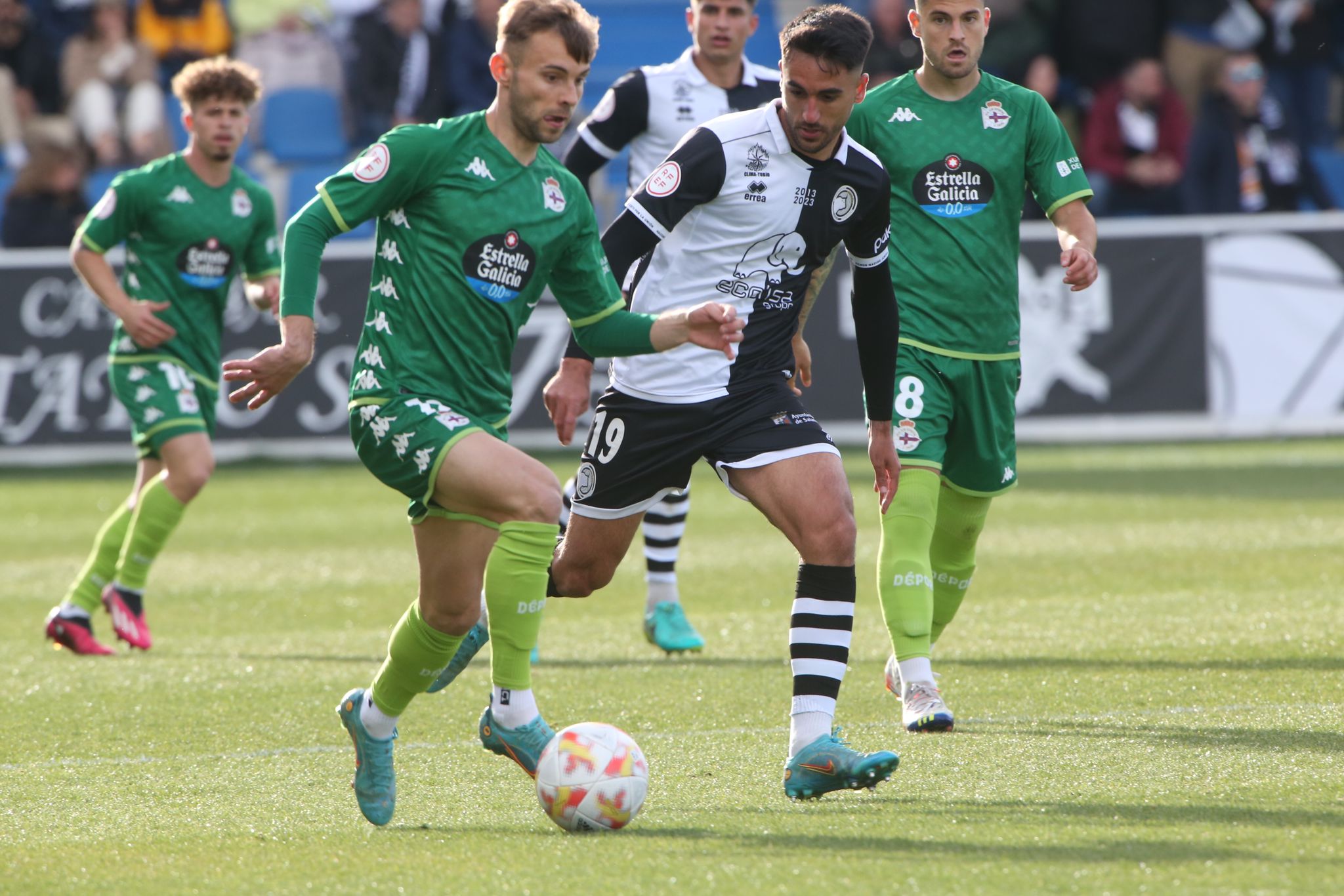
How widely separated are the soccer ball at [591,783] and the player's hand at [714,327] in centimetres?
101

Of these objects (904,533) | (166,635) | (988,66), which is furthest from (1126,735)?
(988,66)

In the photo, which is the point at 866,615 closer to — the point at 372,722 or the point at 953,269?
the point at 953,269

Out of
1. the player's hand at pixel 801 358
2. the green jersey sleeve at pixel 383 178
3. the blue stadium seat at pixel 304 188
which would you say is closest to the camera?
the green jersey sleeve at pixel 383 178

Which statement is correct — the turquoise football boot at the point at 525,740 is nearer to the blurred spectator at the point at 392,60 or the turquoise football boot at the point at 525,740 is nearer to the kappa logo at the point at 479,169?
the kappa logo at the point at 479,169

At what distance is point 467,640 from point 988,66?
12557mm

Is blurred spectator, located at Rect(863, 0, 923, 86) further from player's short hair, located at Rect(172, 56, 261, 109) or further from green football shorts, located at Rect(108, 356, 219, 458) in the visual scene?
green football shorts, located at Rect(108, 356, 219, 458)

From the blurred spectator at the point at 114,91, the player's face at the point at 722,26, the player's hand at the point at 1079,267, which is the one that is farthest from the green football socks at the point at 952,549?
the blurred spectator at the point at 114,91

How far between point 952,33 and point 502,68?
1756mm

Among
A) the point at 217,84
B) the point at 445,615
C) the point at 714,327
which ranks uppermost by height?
the point at 217,84

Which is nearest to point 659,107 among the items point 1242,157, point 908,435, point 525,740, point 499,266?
point 908,435

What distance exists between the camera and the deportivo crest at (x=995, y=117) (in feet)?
18.8

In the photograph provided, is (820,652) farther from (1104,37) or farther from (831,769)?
(1104,37)

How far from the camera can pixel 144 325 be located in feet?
24.8

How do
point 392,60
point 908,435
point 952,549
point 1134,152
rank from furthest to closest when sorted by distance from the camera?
1. point 392,60
2. point 1134,152
3. point 952,549
4. point 908,435
